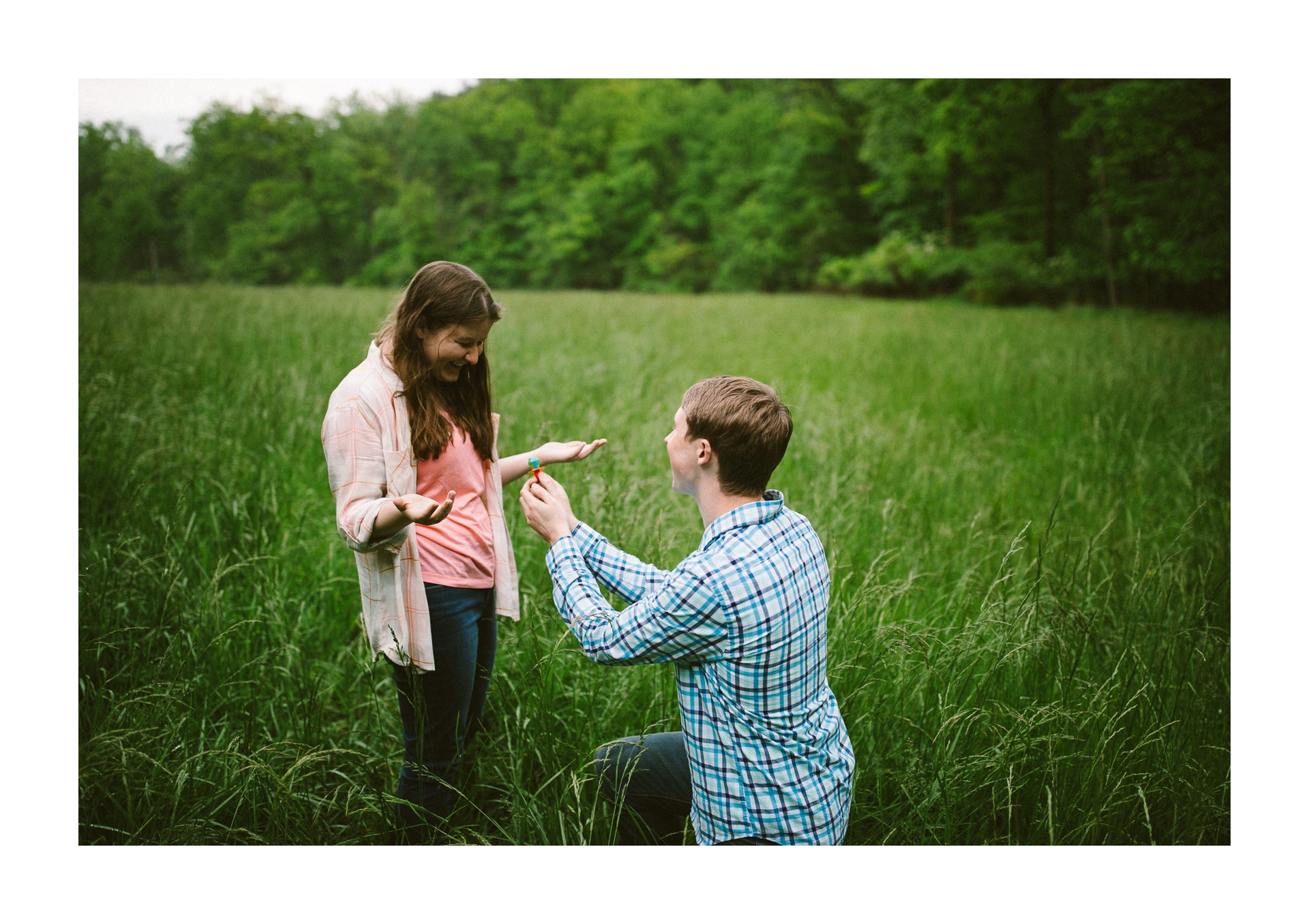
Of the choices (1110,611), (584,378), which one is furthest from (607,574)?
(584,378)

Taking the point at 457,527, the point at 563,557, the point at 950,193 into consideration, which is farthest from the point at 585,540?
the point at 950,193

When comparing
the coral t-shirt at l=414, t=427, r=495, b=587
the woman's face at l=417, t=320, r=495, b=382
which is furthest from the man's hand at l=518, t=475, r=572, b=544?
the woman's face at l=417, t=320, r=495, b=382

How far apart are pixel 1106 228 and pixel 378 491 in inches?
437

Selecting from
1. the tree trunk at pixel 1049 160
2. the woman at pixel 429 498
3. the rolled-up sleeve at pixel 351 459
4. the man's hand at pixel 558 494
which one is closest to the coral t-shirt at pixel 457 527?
the woman at pixel 429 498

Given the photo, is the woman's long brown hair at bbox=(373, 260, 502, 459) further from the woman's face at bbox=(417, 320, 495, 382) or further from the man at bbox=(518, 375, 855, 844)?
the man at bbox=(518, 375, 855, 844)

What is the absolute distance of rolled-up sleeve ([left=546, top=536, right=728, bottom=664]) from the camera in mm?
1301

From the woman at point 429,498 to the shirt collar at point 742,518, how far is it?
0.51 meters

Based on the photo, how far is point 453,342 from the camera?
5.40 ft

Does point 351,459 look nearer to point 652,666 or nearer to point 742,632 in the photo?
point 742,632

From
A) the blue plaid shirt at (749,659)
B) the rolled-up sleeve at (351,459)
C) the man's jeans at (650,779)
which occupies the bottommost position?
the man's jeans at (650,779)

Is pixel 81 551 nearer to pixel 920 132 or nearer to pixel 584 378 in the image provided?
pixel 584 378

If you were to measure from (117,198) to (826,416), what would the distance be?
4860mm

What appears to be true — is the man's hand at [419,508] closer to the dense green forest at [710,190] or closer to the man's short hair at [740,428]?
the man's short hair at [740,428]

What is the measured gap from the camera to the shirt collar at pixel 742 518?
137 centimetres
